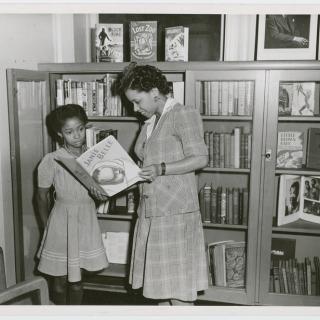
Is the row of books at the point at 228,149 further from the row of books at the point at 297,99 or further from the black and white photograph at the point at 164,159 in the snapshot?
the row of books at the point at 297,99

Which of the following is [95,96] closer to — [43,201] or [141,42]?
[141,42]

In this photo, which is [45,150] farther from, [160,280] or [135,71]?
[160,280]

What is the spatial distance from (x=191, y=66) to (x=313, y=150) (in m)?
1.00

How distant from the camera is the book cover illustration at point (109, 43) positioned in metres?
2.86

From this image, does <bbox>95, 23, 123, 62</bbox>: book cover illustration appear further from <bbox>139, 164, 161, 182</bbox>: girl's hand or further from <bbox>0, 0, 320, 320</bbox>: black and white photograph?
<bbox>139, 164, 161, 182</bbox>: girl's hand

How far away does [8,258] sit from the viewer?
2.55 metres

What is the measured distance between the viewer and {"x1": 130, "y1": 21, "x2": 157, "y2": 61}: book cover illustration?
2762mm

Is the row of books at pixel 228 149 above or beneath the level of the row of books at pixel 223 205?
above

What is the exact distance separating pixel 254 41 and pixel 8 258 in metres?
2.27

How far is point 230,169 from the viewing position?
2744 millimetres

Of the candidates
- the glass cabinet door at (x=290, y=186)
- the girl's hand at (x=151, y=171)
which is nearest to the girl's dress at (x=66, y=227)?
the girl's hand at (x=151, y=171)
